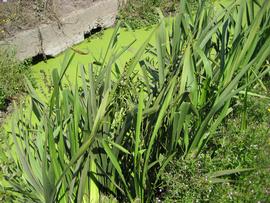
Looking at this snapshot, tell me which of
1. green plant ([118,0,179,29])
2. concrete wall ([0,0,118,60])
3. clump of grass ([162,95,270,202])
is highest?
concrete wall ([0,0,118,60])

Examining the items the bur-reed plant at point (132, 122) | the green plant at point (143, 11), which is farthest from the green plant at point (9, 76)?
the green plant at point (143, 11)

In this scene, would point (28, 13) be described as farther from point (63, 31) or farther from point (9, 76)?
point (9, 76)

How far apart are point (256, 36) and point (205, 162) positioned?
74cm

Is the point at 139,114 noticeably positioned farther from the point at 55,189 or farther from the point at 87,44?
the point at 87,44

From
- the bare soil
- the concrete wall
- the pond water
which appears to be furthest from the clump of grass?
the bare soil

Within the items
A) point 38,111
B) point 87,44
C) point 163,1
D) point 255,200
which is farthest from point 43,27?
point 255,200

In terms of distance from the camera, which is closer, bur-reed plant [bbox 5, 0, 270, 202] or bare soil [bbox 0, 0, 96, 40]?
bur-reed plant [bbox 5, 0, 270, 202]

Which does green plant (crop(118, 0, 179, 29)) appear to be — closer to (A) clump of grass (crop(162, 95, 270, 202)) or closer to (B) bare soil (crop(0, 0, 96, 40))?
(B) bare soil (crop(0, 0, 96, 40))

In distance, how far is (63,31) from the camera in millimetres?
4148

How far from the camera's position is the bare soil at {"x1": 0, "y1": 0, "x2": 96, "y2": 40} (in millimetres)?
3975

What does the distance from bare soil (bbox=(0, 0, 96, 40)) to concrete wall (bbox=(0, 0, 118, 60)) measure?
7cm

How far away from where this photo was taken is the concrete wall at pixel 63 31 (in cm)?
388

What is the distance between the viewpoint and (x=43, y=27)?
13.1 feet

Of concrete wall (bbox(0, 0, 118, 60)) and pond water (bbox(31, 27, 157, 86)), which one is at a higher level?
concrete wall (bbox(0, 0, 118, 60))
